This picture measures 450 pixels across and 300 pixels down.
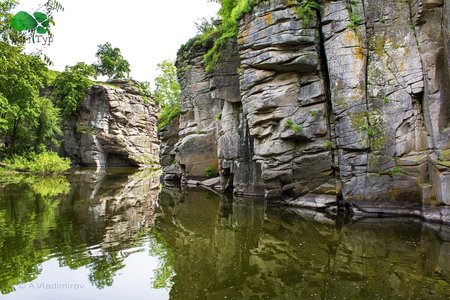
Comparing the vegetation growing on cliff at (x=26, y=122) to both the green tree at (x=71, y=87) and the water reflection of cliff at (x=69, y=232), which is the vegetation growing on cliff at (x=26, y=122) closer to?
the green tree at (x=71, y=87)

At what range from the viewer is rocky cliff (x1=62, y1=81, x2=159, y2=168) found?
1788 inches

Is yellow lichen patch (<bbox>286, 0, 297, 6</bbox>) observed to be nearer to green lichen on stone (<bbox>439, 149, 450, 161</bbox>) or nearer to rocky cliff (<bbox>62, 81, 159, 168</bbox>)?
green lichen on stone (<bbox>439, 149, 450, 161</bbox>)

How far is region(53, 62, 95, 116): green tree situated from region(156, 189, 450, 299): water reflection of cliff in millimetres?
37037

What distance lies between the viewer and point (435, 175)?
40.6ft

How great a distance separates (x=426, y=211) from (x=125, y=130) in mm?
41301

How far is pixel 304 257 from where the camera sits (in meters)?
8.55

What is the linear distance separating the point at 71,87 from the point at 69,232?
39.0 m

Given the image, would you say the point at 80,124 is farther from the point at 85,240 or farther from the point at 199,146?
the point at 85,240

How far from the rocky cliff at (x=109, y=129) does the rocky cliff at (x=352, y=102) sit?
32.3 m

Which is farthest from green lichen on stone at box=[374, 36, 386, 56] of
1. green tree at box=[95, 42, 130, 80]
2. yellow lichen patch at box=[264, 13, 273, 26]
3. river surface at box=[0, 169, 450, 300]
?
green tree at box=[95, 42, 130, 80]

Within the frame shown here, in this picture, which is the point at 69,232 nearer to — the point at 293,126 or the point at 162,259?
the point at 162,259

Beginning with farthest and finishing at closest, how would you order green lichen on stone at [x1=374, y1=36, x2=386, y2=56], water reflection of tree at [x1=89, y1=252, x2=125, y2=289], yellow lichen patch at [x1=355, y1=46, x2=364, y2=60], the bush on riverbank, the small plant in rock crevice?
the bush on riverbank → the small plant in rock crevice → yellow lichen patch at [x1=355, y1=46, x2=364, y2=60] → green lichen on stone at [x1=374, y1=36, x2=386, y2=56] → water reflection of tree at [x1=89, y1=252, x2=125, y2=289]

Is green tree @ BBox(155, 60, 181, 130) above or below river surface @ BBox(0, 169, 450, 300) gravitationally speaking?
above

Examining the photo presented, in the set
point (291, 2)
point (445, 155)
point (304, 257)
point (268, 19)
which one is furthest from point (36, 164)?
point (445, 155)
